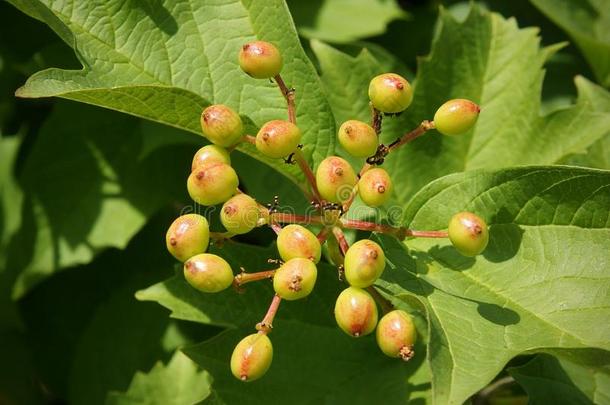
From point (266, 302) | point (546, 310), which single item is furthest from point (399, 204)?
point (546, 310)

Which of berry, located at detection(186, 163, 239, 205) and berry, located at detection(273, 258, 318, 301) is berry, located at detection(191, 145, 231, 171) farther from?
berry, located at detection(273, 258, 318, 301)

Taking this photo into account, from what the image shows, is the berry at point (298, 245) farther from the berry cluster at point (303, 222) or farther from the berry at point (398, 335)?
the berry at point (398, 335)

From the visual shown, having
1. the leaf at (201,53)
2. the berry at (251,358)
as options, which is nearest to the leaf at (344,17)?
the leaf at (201,53)

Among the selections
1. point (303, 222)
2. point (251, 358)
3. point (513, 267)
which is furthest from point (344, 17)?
point (251, 358)

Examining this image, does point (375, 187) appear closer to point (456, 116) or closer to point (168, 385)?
point (456, 116)

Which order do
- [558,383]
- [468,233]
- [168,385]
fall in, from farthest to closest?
[168,385]
[558,383]
[468,233]

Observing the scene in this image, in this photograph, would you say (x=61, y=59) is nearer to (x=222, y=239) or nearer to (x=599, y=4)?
(x=222, y=239)

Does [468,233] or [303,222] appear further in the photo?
[303,222]
